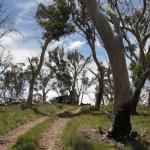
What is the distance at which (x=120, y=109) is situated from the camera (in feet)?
58.6

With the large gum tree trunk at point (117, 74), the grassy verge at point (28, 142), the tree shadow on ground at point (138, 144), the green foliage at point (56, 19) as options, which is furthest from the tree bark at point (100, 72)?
the tree shadow on ground at point (138, 144)

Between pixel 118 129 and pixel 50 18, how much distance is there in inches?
1047

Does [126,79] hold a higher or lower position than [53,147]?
higher

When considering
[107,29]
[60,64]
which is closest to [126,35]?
[107,29]

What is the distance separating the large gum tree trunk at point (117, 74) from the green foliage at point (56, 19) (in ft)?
79.3

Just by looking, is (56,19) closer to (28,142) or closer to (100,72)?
(100,72)

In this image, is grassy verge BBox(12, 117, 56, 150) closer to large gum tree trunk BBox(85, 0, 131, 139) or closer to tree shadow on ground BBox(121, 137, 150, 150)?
large gum tree trunk BBox(85, 0, 131, 139)

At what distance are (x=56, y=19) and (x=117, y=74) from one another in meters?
25.8

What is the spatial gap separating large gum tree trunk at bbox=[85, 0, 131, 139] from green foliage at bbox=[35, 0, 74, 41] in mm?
24179

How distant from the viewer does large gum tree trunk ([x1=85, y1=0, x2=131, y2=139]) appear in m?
17.8

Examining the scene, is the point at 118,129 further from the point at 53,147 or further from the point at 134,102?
the point at 134,102

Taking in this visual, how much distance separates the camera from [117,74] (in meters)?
17.8

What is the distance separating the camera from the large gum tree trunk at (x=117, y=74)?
58.4ft

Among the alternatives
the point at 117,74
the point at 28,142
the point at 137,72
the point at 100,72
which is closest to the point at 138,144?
the point at 117,74
